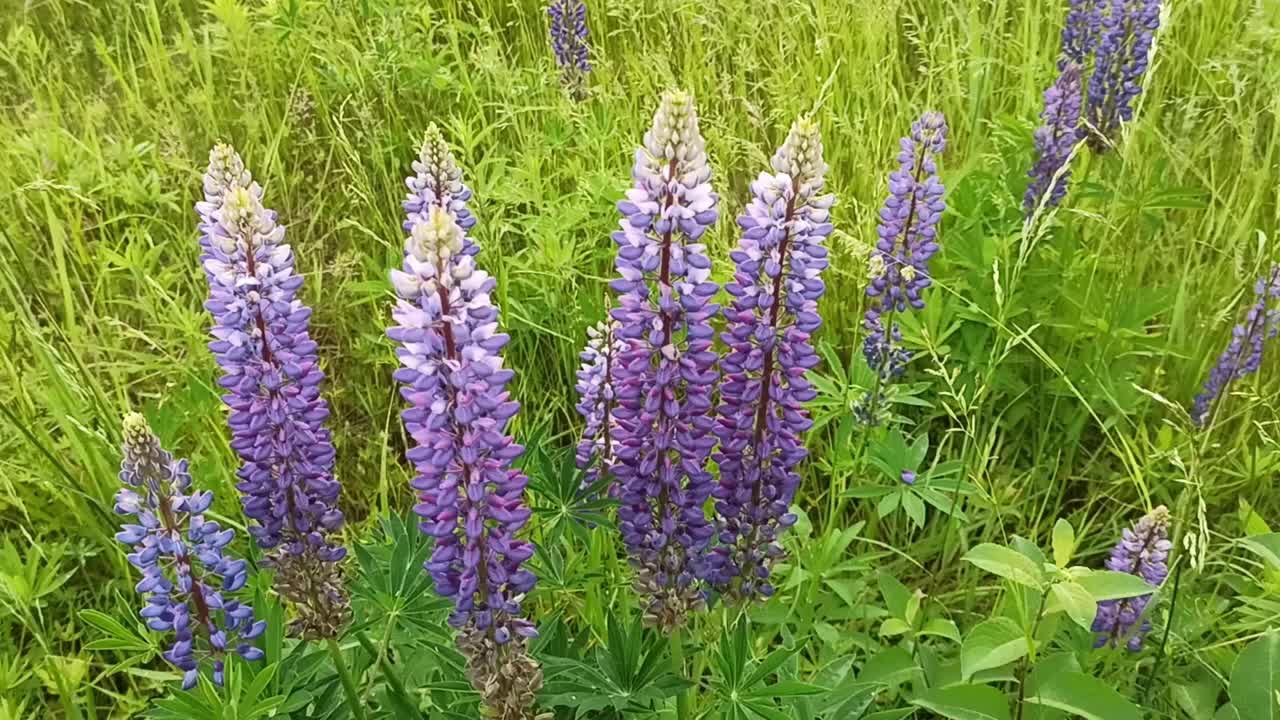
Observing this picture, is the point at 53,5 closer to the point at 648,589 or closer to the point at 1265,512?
the point at 648,589

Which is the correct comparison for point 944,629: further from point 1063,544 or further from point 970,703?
point 1063,544

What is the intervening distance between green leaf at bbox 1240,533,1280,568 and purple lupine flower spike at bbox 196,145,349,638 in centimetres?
148

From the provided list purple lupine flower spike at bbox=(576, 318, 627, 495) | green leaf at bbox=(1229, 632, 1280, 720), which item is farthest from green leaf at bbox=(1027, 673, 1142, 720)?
purple lupine flower spike at bbox=(576, 318, 627, 495)

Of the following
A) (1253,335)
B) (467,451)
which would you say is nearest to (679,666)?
(467,451)

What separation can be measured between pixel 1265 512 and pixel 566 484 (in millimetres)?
1859

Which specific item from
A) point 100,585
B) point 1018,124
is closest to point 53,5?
point 100,585

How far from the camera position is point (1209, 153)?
321cm

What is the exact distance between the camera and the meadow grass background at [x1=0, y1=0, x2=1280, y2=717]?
2396mm

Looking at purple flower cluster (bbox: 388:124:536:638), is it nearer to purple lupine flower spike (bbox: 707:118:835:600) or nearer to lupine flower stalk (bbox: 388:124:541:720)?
lupine flower stalk (bbox: 388:124:541:720)

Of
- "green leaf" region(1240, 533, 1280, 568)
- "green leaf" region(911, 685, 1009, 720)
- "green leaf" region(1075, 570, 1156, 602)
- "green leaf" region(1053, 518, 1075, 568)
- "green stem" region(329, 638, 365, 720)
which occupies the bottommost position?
"green leaf" region(911, 685, 1009, 720)

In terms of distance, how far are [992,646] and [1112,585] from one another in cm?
20

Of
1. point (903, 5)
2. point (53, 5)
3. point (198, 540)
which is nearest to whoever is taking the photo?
point (198, 540)

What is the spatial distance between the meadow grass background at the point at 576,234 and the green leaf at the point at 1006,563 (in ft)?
1.14

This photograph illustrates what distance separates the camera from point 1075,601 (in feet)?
4.58
